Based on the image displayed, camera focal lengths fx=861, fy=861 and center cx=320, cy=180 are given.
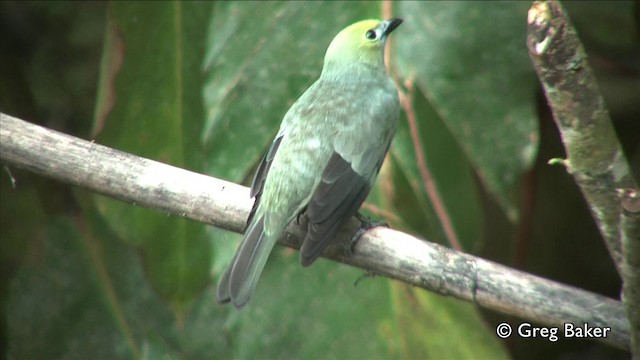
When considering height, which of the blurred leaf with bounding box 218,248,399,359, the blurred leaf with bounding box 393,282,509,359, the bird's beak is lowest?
the blurred leaf with bounding box 218,248,399,359

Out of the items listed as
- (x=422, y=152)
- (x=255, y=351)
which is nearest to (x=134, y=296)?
(x=255, y=351)

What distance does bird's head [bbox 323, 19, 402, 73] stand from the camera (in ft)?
9.21

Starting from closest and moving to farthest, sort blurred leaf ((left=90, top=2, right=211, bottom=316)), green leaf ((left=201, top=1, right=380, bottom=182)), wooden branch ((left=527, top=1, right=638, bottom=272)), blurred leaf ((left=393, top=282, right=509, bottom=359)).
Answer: wooden branch ((left=527, top=1, right=638, bottom=272)) < blurred leaf ((left=393, top=282, right=509, bottom=359)) < green leaf ((left=201, top=1, right=380, bottom=182)) < blurred leaf ((left=90, top=2, right=211, bottom=316))

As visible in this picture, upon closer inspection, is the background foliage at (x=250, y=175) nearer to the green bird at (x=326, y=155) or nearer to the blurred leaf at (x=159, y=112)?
the blurred leaf at (x=159, y=112)

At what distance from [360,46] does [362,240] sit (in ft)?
2.89

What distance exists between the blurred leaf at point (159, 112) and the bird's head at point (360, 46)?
54cm

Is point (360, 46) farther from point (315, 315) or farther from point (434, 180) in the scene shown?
point (315, 315)

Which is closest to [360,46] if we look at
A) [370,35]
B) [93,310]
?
[370,35]

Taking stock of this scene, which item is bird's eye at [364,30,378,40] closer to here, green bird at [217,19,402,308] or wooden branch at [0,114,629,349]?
green bird at [217,19,402,308]

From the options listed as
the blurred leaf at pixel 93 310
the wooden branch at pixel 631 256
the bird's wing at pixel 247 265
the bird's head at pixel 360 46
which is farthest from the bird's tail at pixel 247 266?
the blurred leaf at pixel 93 310

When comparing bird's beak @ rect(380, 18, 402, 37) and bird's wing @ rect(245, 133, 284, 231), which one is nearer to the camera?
bird's wing @ rect(245, 133, 284, 231)

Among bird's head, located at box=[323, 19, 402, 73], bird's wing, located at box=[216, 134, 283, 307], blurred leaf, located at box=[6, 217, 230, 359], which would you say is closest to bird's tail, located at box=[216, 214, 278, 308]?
bird's wing, located at box=[216, 134, 283, 307]

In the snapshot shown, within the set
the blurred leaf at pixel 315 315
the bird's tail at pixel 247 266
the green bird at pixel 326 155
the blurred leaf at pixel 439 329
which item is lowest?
the blurred leaf at pixel 315 315

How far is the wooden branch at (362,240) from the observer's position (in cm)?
198
